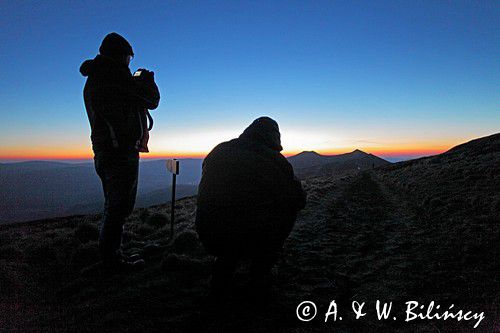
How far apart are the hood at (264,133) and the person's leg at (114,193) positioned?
71.3 inches

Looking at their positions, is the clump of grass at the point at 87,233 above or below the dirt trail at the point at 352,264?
below

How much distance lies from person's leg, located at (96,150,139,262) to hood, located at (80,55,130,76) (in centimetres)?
115

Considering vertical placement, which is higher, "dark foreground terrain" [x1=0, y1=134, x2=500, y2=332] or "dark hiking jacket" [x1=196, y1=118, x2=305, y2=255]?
"dark hiking jacket" [x1=196, y1=118, x2=305, y2=255]

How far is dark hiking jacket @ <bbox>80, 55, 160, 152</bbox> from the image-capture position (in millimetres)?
4137

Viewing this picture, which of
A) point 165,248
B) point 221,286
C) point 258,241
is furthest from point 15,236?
point 258,241

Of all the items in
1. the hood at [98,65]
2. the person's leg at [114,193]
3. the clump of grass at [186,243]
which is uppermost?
the hood at [98,65]

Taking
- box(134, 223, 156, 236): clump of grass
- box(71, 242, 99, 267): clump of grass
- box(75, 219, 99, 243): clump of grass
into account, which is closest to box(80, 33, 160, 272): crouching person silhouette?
box(71, 242, 99, 267): clump of grass

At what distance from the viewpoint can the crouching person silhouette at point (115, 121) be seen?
4.15 metres

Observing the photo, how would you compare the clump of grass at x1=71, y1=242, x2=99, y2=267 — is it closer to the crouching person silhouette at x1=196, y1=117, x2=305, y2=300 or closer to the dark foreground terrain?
the dark foreground terrain

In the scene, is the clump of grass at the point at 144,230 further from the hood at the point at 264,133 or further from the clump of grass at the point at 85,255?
the hood at the point at 264,133

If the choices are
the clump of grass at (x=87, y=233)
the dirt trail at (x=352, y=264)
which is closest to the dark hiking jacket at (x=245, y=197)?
the dirt trail at (x=352, y=264)

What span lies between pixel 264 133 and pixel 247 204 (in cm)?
91

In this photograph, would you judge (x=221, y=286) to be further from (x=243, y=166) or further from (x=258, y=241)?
(x=243, y=166)

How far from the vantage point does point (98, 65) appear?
416 cm
